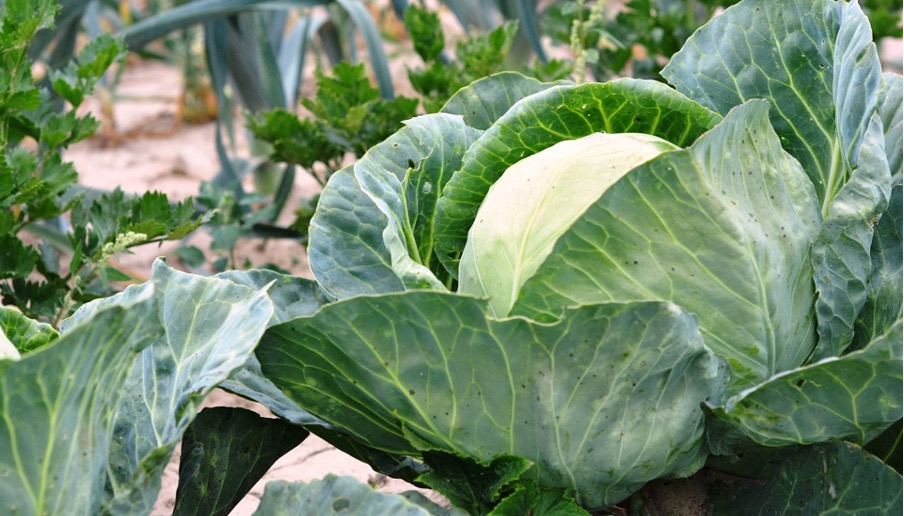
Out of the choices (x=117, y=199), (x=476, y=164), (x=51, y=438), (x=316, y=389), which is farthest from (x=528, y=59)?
(x=51, y=438)

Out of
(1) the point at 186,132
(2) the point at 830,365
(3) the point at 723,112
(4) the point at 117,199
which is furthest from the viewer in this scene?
(1) the point at 186,132

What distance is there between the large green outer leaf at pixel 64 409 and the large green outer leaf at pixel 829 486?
0.74m

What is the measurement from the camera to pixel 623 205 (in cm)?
100

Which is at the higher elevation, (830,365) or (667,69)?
(667,69)

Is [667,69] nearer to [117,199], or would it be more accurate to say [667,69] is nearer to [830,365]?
[830,365]

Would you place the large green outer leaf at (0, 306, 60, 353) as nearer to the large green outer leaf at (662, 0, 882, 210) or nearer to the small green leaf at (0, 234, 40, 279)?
the small green leaf at (0, 234, 40, 279)

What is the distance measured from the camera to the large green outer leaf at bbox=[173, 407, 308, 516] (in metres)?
1.16

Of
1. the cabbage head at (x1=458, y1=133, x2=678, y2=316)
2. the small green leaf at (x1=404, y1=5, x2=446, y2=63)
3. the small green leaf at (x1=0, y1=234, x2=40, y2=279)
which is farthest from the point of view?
the small green leaf at (x1=404, y1=5, x2=446, y2=63)

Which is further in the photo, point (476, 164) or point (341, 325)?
point (476, 164)

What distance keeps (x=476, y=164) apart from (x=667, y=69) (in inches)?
14.0

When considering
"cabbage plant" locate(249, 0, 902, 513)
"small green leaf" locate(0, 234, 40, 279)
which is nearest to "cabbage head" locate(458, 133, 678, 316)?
"cabbage plant" locate(249, 0, 902, 513)

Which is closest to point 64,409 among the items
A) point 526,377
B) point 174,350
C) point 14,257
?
point 174,350

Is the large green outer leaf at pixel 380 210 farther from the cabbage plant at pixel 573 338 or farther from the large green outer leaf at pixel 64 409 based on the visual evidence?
the large green outer leaf at pixel 64 409

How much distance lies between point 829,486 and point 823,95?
523 mm
